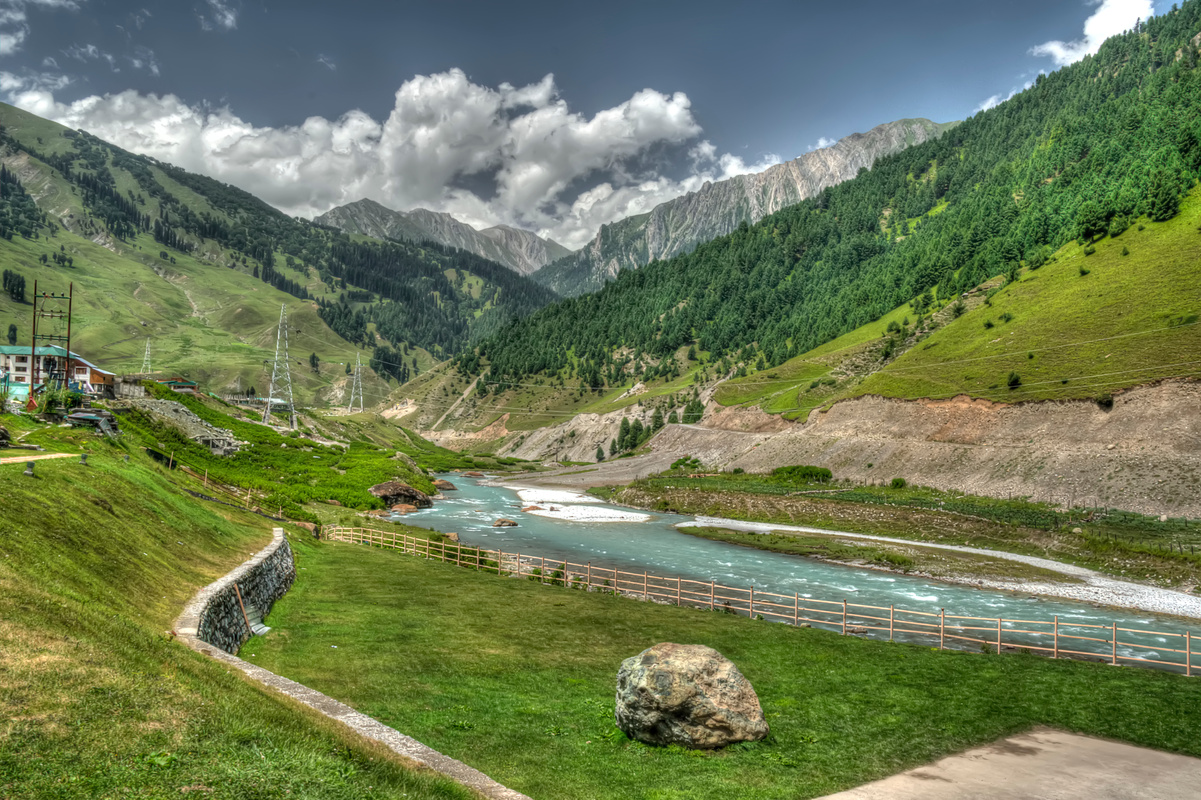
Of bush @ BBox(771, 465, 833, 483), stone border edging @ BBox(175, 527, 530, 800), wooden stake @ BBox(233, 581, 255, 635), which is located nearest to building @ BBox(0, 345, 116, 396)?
Answer: wooden stake @ BBox(233, 581, 255, 635)

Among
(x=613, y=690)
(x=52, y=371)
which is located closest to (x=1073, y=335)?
(x=613, y=690)

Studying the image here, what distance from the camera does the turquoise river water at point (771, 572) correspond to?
35.1 meters

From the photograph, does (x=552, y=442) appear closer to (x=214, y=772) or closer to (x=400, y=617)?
(x=400, y=617)

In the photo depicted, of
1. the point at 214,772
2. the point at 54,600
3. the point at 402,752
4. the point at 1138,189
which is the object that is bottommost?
the point at 402,752

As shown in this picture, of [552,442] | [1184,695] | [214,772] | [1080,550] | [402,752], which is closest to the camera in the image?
[214,772]

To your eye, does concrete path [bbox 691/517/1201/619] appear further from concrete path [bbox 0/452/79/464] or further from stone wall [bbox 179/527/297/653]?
concrete path [bbox 0/452/79/464]

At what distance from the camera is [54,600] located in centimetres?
1255

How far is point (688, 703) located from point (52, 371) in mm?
106613

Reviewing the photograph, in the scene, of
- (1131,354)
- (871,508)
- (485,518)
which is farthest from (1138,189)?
(485,518)

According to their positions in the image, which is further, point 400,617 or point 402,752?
point 400,617

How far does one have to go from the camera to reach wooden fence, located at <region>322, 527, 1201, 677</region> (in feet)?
96.6

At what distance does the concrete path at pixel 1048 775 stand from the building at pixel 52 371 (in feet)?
287

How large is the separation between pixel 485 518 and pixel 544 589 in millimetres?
46199

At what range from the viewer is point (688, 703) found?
1528cm
